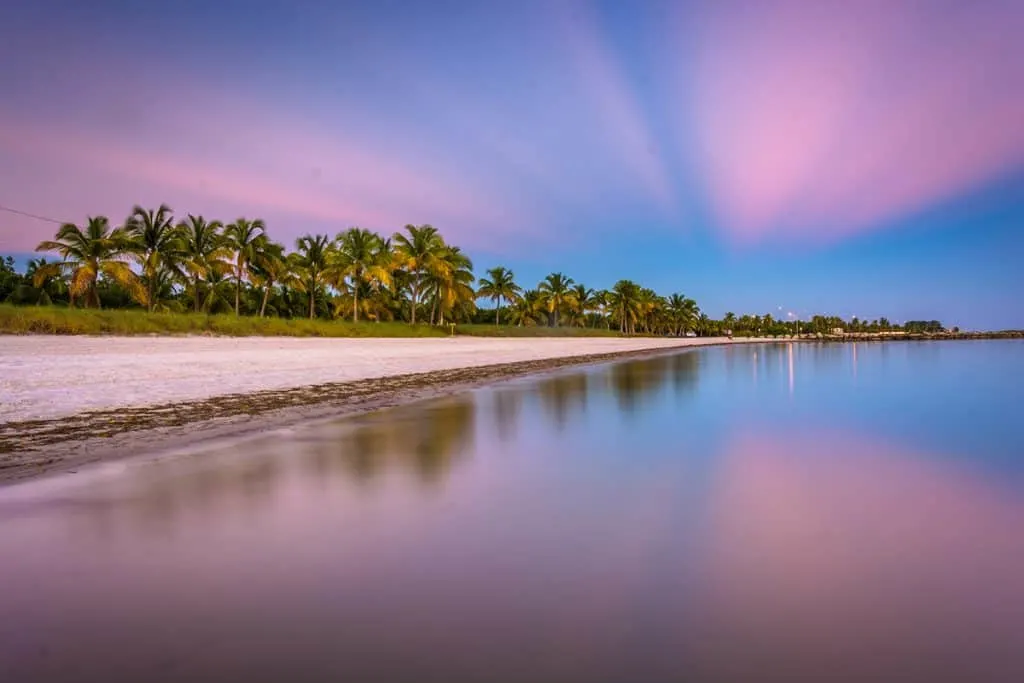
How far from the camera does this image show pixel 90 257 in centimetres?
3775

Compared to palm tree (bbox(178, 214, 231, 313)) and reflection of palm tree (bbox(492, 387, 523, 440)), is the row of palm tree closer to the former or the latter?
palm tree (bbox(178, 214, 231, 313))

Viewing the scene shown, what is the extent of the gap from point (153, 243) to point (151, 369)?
27237 mm

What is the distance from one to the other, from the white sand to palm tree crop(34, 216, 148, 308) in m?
10.6

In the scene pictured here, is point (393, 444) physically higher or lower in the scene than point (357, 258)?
lower

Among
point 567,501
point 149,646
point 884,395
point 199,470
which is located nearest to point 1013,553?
point 567,501

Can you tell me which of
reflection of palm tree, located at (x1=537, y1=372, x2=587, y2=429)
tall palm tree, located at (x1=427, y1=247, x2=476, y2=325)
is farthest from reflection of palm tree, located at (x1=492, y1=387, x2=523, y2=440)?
tall palm tree, located at (x1=427, y1=247, x2=476, y2=325)

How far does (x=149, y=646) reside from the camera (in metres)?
3.25

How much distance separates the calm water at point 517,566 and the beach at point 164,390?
5.36 feet

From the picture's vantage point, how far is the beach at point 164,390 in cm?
905

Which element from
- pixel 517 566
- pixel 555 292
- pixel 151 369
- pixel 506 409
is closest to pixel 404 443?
pixel 506 409

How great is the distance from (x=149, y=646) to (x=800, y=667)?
3.26m

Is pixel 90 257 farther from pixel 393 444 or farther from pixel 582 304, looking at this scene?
pixel 582 304

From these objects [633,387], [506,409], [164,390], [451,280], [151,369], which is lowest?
[633,387]

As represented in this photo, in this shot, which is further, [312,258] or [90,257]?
[312,258]
